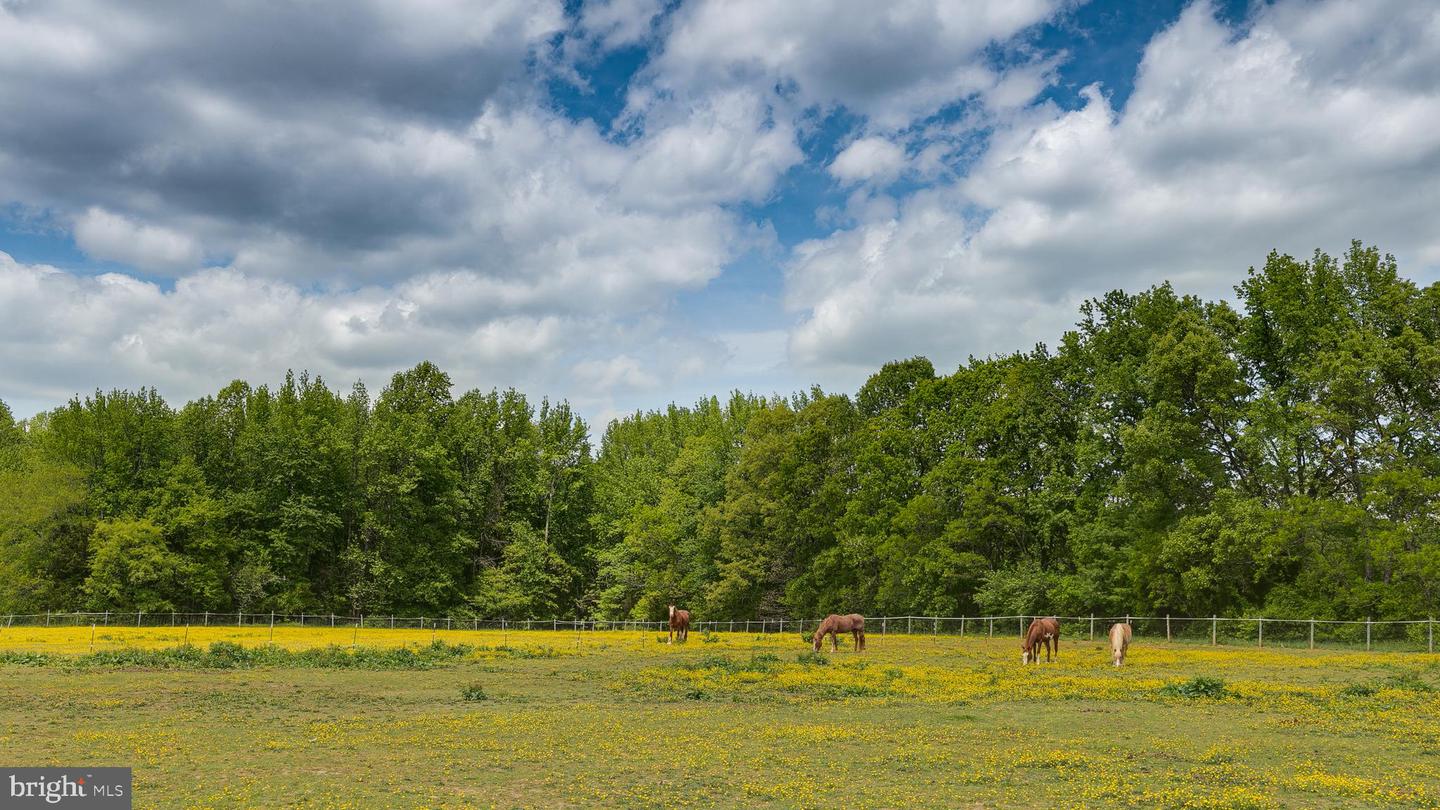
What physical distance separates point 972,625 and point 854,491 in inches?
686

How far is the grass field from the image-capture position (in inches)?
459

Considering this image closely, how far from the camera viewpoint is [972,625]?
54.8 meters

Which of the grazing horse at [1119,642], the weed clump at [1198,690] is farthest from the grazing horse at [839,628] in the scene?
the weed clump at [1198,690]

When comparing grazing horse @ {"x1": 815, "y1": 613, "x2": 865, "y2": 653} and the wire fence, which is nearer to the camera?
grazing horse @ {"x1": 815, "y1": 613, "x2": 865, "y2": 653}

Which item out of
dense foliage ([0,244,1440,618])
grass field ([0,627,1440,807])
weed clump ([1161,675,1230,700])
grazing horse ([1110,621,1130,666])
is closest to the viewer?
→ grass field ([0,627,1440,807])

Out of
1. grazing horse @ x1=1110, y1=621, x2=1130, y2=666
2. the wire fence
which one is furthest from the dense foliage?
grazing horse @ x1=1110, y1=621, x2=1130, y2=666

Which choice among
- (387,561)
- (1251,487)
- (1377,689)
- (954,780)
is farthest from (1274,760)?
(387,561)

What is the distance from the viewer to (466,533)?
80.8 metres

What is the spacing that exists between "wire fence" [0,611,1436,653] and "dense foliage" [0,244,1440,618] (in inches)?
57.4

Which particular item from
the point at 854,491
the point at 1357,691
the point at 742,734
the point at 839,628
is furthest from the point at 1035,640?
the point at 854,491

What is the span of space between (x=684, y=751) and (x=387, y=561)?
6722 cm

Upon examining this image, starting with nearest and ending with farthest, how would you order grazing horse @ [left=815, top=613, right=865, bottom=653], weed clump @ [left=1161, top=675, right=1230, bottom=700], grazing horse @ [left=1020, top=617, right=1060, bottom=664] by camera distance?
weed clump @ [left=1161, top=675, right=1230, bottom=700], grazing horse @ [left=1020, top=617, right=1060, bottom=664], grazing horse @ [left=815, top=613, right=865, bottom=653]

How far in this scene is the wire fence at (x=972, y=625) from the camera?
132ft

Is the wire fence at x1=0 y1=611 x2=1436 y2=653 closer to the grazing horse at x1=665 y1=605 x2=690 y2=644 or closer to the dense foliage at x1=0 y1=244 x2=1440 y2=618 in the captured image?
the dense foliage at x1=0 y1=244 x2=1440 y2=618
